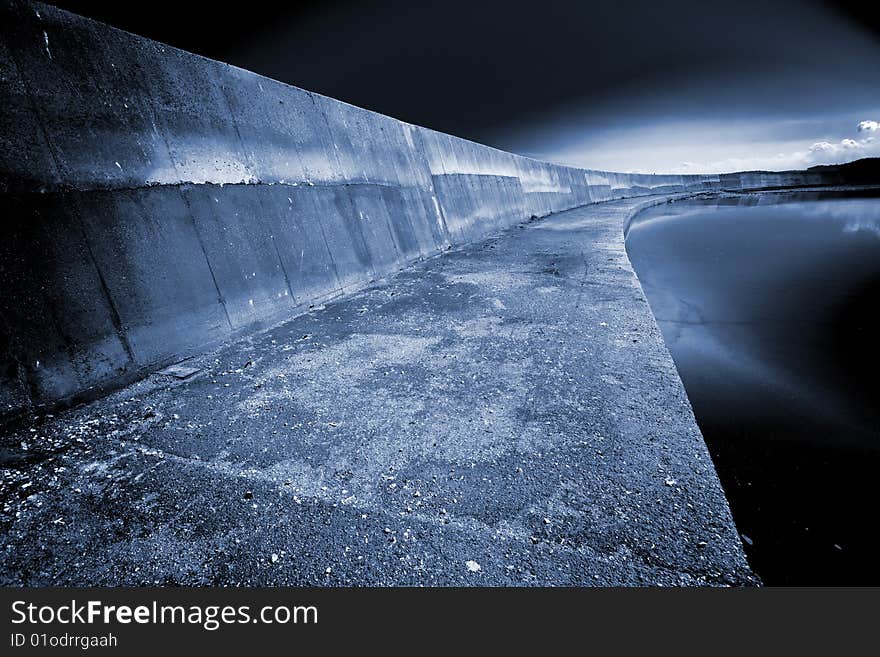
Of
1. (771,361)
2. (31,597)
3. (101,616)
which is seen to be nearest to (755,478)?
(771,361)

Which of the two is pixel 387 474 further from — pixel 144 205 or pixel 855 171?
pixel 855 171

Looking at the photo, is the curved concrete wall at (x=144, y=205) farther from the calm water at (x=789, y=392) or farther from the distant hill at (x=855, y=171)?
the distant hill at (x=855, y=171)

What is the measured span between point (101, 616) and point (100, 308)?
1962mm

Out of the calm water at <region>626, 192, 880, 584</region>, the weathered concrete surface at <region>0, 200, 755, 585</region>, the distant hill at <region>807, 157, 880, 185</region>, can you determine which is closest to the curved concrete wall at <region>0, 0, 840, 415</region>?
the weathered concrete surface at <region>0, 200, 755, 585</region>

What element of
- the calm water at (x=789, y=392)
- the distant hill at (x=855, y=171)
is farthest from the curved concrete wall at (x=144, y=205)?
the distant hill at (x=855, y=171)

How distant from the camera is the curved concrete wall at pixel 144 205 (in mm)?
2168

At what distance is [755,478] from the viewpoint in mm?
1840

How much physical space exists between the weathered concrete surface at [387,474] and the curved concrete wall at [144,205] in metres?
0.39

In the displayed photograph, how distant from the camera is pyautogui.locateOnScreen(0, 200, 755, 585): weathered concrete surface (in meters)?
1.18

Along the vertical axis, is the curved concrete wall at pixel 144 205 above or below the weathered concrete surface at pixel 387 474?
above

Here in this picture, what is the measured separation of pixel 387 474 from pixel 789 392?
2.94 metres

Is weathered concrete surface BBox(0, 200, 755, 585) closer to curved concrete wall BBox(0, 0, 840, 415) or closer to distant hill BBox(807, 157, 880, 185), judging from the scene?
curved concrete wall BBox(0, 0, 840, 415)

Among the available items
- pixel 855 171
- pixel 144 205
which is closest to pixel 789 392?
pixel 144 205

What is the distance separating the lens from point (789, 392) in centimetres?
271
